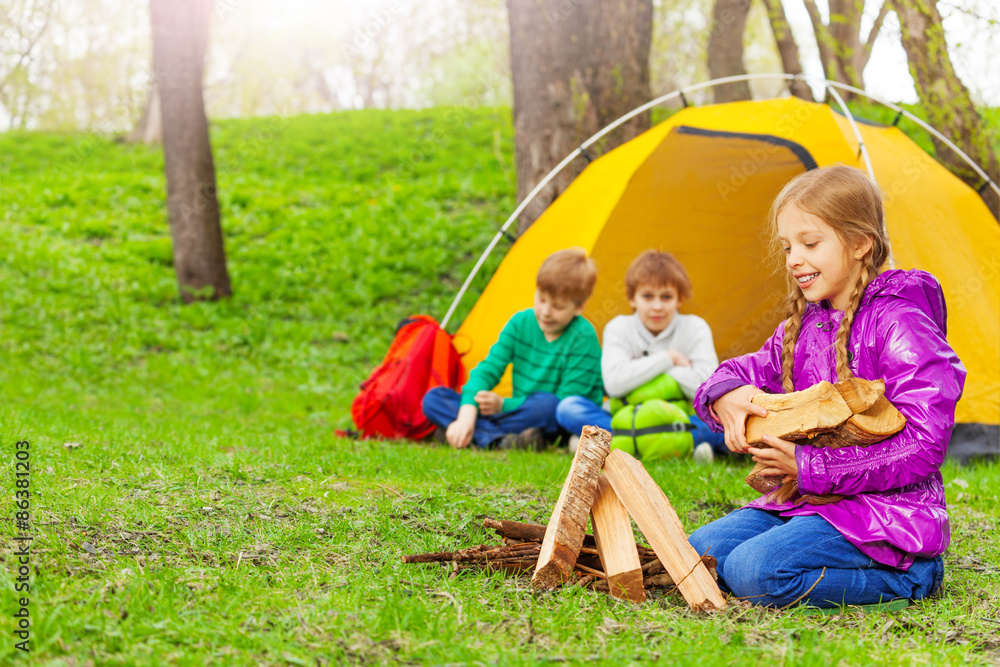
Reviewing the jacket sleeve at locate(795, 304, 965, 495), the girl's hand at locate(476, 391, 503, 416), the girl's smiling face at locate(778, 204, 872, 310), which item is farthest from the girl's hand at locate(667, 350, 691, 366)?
the jacket sleeve at locate(795, 304, 965, 495)

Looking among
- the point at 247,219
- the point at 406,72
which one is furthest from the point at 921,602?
the point at 406,72

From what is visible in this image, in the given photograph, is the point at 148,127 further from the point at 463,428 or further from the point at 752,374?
the point at 752,374

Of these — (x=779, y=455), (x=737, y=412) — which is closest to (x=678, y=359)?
(x=737, y=412)

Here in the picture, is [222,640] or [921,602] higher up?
[222,640]

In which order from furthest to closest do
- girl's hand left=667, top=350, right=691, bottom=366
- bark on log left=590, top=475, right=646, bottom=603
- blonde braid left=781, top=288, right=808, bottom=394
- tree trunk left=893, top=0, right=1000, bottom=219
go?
1. tree trunk left=893, top=0, right=1000, bottom=219
2. girl's hand left=667, top=350, right=691, bottom=366
3. blonde braid left=781, top=288, right=808, bottom=394
4. bark on log left=590, top=475, right=646, bottom=603

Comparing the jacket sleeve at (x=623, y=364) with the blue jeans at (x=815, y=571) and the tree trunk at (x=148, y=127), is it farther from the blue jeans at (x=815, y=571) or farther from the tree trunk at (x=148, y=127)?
the tree trunk at (x=148, y=127)

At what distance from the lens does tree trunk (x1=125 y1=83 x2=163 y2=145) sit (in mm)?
13391

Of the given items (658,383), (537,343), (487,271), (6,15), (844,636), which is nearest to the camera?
(844,636)

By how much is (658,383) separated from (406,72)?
29.9 metres

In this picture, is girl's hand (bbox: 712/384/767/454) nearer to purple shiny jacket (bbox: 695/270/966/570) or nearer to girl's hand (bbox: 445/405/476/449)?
purple shiny jacket (bbox: 695/270/966/570)

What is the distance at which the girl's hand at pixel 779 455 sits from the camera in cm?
220

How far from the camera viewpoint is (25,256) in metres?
8.75

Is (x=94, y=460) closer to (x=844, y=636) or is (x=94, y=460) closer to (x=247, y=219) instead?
(x=844, y=636)

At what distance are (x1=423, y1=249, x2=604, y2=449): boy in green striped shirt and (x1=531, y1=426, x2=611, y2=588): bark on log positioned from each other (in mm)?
2073
